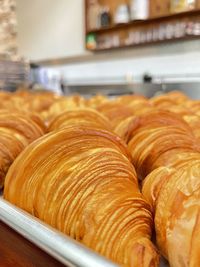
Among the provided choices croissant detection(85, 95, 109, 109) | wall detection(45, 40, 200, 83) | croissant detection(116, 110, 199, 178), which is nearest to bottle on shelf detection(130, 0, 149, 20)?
wall detection(45, 40, 200, 83)

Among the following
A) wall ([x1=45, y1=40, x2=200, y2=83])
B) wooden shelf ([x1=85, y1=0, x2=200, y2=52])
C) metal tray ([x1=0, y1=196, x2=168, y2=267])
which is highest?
wooden shelf ([x1=85, y1=0, x2=200, y2=52])

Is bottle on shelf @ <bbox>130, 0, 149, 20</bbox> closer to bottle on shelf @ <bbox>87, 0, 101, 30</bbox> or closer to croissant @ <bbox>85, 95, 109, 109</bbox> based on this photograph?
bottle on shelf @ <bbox>87, 0, 101, 30</bbox>

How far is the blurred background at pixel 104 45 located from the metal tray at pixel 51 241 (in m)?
1.99

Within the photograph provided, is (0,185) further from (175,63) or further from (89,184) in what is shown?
(175,63)

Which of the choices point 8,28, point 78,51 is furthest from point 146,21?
point 8,28

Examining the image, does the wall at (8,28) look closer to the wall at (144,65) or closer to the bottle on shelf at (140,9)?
the wall at (144,65)

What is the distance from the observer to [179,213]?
0.39m

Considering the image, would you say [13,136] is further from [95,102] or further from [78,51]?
[78,51]

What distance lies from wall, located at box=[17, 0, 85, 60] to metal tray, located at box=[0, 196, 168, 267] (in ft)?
10.6

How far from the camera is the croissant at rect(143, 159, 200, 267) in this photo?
1.21 feet

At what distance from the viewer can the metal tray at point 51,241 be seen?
33cm

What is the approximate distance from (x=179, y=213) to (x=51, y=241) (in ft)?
0.46

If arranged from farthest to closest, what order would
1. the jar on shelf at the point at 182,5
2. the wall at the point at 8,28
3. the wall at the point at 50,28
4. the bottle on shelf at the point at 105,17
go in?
the wall at the point at 8,28 → the wall at the point at 50,28 → the bottle on shelf at the point at 105,17 → the jar on shelf at the point at 182,5

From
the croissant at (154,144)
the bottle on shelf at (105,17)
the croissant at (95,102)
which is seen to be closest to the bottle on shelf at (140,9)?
the bottle on shelf at (105,17)
